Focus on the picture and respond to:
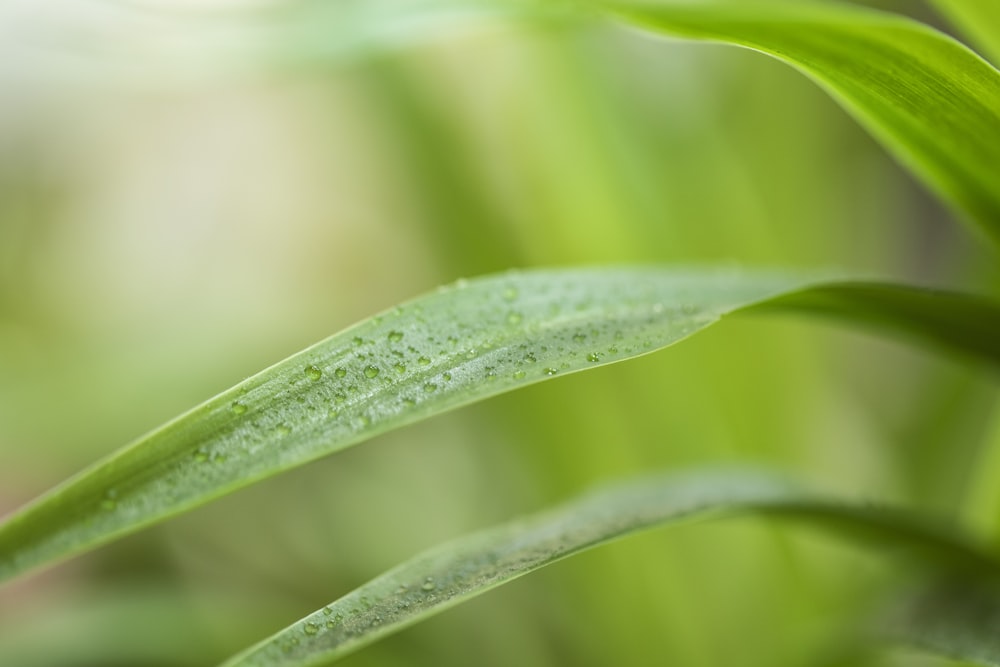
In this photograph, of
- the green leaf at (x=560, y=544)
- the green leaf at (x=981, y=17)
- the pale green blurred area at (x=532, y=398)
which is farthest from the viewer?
the pale green blurred area at (x=532, y=398)

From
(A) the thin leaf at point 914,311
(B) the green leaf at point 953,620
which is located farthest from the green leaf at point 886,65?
(B) the green leaf at point 953,620

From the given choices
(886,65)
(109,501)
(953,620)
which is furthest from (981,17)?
(109,501)

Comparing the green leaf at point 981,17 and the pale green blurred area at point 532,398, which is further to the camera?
the pale green blurred area at point 532,398

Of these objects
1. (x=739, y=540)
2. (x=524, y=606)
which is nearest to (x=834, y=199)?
(x=739, y=540)

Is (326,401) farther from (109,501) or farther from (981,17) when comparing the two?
(981,17)

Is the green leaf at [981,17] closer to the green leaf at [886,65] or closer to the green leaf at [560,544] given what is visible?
the green leaf at [886,65]

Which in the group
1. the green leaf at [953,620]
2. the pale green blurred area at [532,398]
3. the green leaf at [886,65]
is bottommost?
the green leaf at [953,620]

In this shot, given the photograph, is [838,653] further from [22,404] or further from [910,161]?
[22,404]
